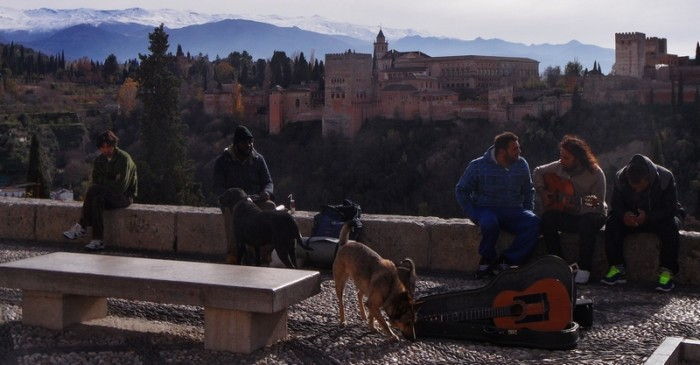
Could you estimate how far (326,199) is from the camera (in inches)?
2135

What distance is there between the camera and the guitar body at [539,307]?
13.0 feet

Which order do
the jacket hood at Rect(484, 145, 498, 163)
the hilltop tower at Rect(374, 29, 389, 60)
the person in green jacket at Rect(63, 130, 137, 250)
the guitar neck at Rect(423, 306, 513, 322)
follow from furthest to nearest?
1. the hilltop tower at Rect(374, 29, 389, 60)
2. the person in green jacket at Rect(63, 130, 137, 250)
3. the jacket hood at Rect(484, 145, 498, 163)
4. the guitar neck at Rect(423, 306, 513, 322)

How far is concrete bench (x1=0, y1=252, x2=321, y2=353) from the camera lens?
3725 mm

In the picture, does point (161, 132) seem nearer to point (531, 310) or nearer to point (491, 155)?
point (491, 155)

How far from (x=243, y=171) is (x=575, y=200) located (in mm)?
2243

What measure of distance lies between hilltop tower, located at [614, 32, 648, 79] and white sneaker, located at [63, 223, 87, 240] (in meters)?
70.8

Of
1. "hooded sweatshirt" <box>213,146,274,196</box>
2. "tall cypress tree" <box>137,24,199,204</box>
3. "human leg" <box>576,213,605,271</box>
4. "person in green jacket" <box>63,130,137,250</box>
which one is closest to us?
"human leg" <box>576,213,605,271</box>

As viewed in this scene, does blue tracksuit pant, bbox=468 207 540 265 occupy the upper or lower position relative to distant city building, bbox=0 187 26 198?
upper

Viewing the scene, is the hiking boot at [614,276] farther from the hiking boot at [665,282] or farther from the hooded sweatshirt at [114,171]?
the hooded sweatshirt at [114,171]

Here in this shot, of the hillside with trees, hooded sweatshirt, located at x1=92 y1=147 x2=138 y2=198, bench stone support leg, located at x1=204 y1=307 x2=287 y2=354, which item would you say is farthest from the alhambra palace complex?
bench stone support leg, located at x1=204 y1=307 x2=287 y2=354

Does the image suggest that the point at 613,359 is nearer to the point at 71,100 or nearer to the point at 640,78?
the point at 640,78

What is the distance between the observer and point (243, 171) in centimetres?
588

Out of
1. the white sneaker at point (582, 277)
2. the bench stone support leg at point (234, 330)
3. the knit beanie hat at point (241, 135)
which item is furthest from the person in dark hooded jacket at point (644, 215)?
the bench stone support leg at point (234, 330)

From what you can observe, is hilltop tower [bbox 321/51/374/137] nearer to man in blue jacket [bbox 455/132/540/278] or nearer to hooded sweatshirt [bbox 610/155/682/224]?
man in blue jacket [bbox 455/132/540/278]
